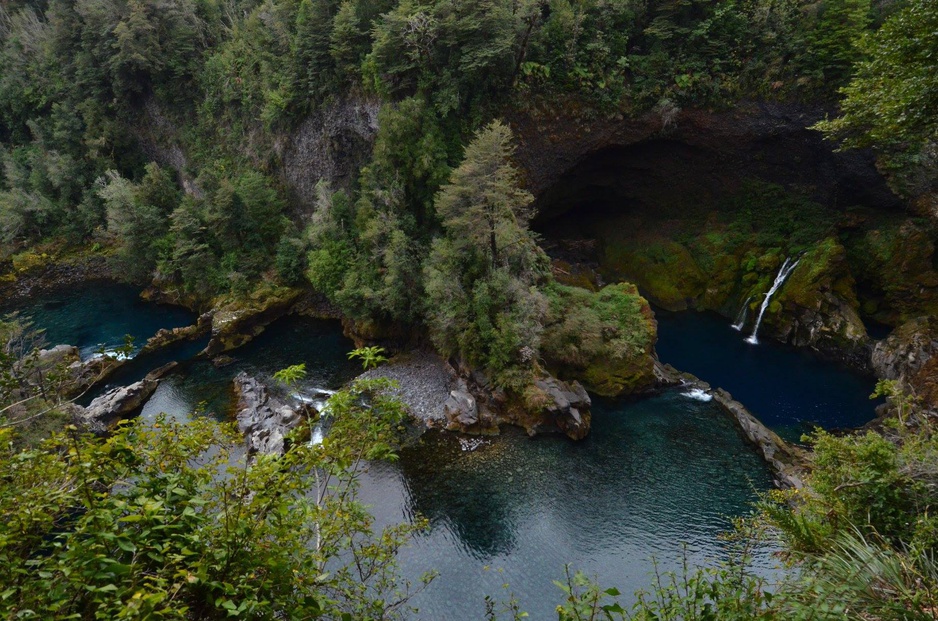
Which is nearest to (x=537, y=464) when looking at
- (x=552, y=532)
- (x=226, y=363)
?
(x=552, y=532)

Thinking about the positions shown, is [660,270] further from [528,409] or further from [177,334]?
[177,334]

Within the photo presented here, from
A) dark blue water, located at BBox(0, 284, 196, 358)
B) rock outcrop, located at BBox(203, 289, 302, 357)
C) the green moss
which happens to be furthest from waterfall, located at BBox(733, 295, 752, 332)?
dark blue water, located at BBox(0, 284, 196, 358)

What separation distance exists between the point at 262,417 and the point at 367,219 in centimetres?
1287

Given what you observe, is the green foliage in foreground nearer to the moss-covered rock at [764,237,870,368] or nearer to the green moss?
the moss-covered rock at [764,237,870,368]

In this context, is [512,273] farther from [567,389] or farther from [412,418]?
[412,418]

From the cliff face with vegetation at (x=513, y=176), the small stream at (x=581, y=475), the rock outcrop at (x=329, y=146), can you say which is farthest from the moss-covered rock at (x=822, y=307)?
the rock outcrop at (x=329, y=146)

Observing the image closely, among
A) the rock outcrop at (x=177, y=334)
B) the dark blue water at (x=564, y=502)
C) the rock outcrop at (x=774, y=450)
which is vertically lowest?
the rock outcrop at (x=774, y=450)

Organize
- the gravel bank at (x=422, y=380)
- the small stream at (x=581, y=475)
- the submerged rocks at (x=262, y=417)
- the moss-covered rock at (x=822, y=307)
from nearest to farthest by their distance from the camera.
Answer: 1. the small stream at (x=581, y=475)
2. the submerged rocks at (x=262, y=417)
3. the gravel bank at (x=422, y=380)
4. the moss-covered rock at (x=822, y=307)

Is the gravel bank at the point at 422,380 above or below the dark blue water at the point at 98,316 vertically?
below

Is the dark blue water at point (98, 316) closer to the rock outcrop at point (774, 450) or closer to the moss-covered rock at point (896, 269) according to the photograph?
the rock outcrop at point (774, 450)

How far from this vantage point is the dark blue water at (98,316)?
31.8 meters

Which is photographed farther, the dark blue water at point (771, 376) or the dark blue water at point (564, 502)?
the dark blue water at point (771, 376)

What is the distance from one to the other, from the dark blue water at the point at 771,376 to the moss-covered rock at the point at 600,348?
15.2ft

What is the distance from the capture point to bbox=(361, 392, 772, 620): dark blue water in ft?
51.3
